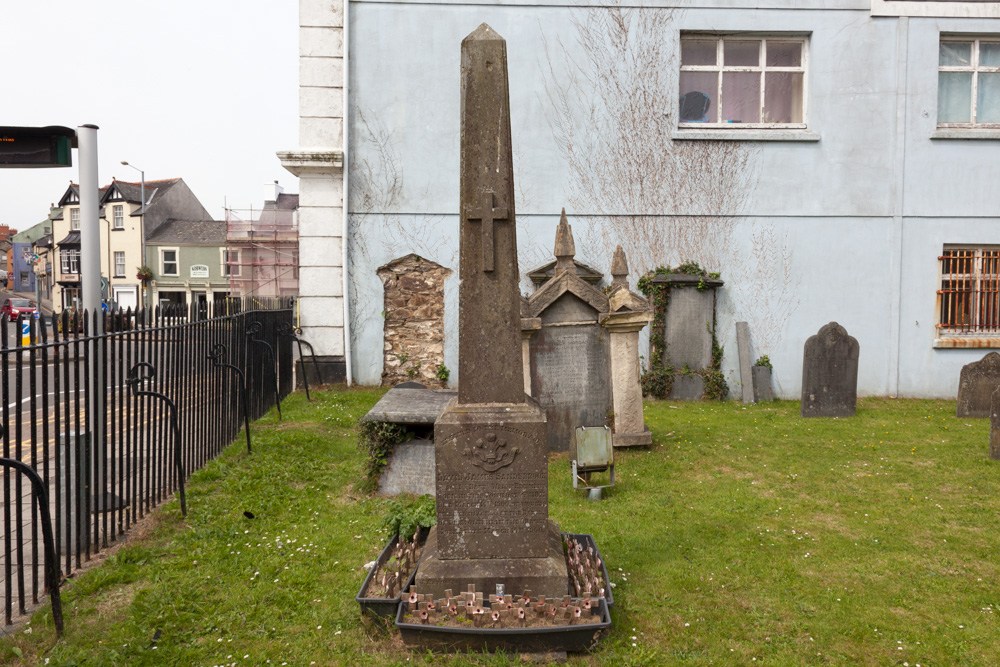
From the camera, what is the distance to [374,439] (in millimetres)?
7000

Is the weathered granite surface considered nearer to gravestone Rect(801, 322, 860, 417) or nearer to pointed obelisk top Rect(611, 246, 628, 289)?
pointed obelisk top Rect(611, 246, 628, 289)

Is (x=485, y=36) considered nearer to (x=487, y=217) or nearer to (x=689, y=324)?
(x=487, y=217)

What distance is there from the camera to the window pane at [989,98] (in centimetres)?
1336

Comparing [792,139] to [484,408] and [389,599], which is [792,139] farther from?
[389,599]

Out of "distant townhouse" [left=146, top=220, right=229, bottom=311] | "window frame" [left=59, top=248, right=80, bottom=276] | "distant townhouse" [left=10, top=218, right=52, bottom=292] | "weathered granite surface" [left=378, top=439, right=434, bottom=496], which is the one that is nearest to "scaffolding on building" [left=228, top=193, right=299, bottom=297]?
"distant townhouse" [left=146, top=220, right=229, bottom=311]

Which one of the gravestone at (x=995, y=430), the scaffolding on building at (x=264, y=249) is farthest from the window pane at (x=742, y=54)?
the scaffolding on building at (x=264, y=249)

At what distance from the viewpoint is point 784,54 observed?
43.9 feet

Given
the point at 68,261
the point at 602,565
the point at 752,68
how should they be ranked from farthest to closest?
the point at 68,261
the point at 752,68
the point at 602,565

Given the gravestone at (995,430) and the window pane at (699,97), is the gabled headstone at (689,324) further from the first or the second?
the gravestone at (995,430)

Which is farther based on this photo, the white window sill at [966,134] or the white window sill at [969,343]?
the white window sill at [969,343]

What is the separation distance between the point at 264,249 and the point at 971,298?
30.4 metres

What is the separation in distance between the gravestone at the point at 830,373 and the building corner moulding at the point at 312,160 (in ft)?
28.2

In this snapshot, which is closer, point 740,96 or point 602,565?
point 602,565

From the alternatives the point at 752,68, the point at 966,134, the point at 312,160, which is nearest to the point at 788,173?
the point at 752,68
